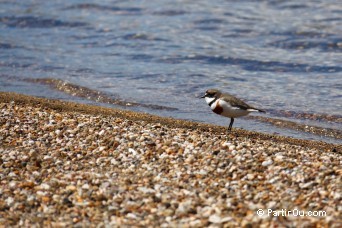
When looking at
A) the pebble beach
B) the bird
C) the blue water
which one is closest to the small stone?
the pebble beach

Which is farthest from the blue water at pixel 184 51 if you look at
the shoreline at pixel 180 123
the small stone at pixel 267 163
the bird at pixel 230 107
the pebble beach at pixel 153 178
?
the small stone at pixel 267 163

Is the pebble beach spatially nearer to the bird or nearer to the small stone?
the small stone

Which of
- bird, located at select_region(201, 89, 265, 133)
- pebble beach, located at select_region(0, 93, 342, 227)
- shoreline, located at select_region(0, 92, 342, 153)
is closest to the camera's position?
pebble beach, located at select_region(0, 93, 342, 227)

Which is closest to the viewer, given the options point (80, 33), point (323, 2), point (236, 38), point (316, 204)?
point (316, 204)

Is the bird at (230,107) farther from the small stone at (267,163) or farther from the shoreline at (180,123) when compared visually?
the small stone at (267,163)

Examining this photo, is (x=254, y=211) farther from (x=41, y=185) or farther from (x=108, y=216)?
(x=41, y=185)

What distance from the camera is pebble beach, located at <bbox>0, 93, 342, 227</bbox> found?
670cm

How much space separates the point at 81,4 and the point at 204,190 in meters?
18.9

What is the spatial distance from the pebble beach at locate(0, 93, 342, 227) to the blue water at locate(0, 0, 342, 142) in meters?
3.69

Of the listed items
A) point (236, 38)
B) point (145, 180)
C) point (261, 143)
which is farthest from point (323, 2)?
point (145, 180)

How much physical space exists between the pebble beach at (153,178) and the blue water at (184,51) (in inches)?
145

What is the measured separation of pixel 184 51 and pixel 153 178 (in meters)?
11.2

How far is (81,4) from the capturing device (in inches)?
990

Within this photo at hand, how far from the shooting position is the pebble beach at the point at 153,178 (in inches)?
264
